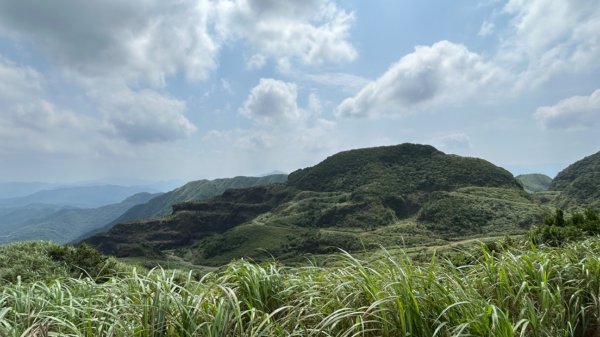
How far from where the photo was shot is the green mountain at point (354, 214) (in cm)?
11488

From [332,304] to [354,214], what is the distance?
14003 centimetres

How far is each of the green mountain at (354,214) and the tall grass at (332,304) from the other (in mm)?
86006

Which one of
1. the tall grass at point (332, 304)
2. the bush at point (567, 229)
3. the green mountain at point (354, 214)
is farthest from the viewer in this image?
the green mountain at point (354, 214)

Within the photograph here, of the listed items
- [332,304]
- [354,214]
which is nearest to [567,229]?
[332,304]

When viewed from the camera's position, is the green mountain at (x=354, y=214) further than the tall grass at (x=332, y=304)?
Yes

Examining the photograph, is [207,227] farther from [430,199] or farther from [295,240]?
[430,199]

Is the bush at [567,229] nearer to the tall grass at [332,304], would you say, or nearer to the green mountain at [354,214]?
the tall grass at [332,304]

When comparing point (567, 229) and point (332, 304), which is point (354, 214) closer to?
point (567, 229)

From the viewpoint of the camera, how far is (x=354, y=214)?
468 feet

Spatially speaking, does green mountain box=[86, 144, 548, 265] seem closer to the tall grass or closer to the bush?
the bush

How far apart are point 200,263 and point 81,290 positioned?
13365 cm

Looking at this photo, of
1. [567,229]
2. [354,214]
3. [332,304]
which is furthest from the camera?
[354,214]

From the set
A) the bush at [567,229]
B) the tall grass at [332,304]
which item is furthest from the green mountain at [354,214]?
the tall grass at [332,304]

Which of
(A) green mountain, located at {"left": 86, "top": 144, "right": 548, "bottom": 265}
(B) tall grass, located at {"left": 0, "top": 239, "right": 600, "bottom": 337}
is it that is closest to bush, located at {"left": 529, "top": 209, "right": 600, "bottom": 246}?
(B) tall grass, located at {"left": 0, "top": 239, "right": 600, "bottom": 337}
